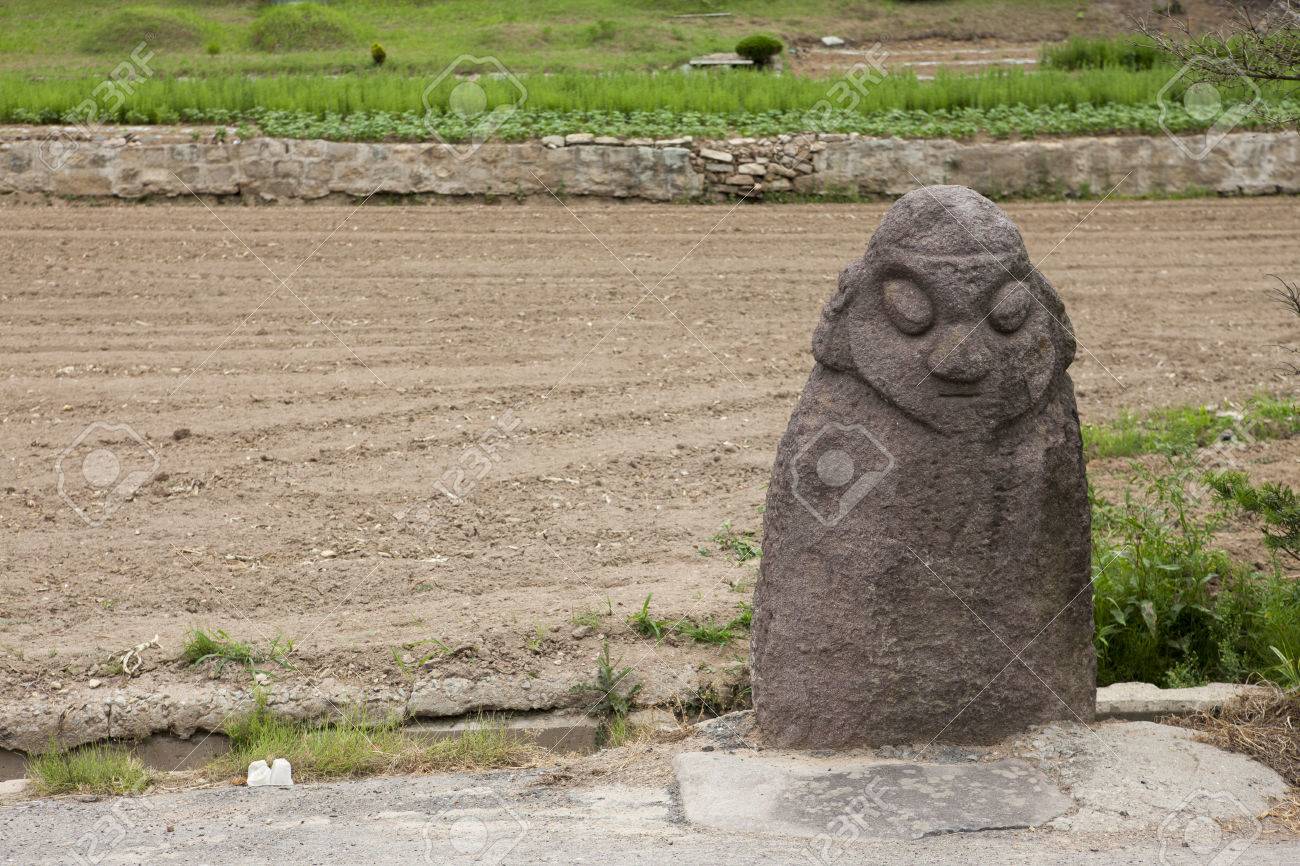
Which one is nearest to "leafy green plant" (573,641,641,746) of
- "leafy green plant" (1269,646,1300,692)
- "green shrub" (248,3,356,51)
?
"leafy green plant" (1269,646,1300,692)

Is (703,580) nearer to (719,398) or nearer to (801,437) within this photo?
(801,437)

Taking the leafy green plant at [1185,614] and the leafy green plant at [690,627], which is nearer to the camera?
the leafy green plant at [1185,614]

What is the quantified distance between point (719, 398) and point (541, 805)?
15.4ft

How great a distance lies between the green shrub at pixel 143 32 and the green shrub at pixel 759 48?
8.18 meters

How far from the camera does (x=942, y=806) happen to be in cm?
392

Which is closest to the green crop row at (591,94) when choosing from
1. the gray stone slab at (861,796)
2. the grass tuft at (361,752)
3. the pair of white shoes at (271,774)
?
the grass tuft at (361,752)

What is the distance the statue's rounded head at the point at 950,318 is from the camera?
4145 millimetres

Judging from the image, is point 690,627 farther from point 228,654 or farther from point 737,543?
point 228,654

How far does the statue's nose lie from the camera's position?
4.11 metres

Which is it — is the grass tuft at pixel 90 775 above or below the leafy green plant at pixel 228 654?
below

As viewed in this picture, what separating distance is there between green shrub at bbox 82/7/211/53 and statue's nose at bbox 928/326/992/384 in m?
18.2

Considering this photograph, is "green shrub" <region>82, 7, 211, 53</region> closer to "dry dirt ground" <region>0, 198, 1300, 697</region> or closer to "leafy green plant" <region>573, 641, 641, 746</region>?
"dry dirt ground" <region>0, 198, 1300, 697</region>

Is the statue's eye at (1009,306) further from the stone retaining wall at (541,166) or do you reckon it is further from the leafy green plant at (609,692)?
the stone retaining wall at (541,166)

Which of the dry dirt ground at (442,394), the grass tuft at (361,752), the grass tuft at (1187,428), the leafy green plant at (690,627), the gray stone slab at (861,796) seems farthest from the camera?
the grass tuft at (1187,428)
